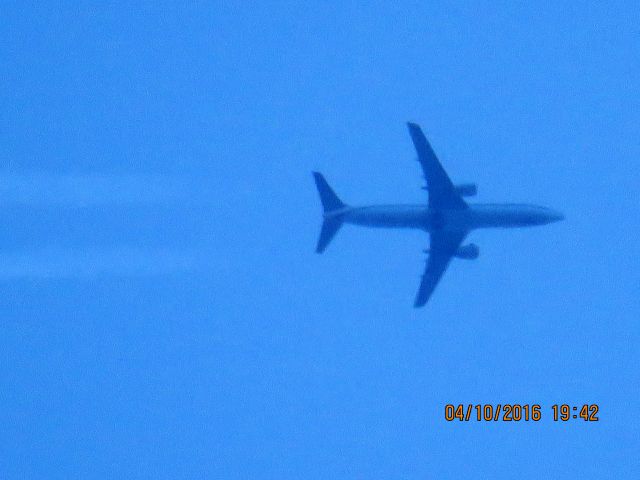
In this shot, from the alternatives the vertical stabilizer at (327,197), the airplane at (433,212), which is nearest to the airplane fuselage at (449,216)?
A: the airplane at (433,212)

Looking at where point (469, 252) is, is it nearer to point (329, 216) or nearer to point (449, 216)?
point (449, 216)

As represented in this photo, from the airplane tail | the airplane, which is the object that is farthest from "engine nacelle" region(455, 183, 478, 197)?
the airplane tail

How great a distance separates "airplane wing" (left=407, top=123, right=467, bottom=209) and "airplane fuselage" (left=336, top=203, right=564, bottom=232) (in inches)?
17.8

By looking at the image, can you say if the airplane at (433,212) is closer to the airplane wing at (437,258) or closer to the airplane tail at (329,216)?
the airplane tail at (329,216)

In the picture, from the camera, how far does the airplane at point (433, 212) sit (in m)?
67.3

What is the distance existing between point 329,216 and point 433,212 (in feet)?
18.7

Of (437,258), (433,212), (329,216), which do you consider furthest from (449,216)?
(329,216)

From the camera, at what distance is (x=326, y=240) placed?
6900 cm

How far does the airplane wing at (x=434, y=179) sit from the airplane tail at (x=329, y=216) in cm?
499

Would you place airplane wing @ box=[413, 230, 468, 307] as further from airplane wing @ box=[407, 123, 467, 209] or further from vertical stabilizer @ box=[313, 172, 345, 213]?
vertical stabilizer @ box=[313, 172, 345, 213]

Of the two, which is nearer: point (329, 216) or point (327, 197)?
point (329, 216)

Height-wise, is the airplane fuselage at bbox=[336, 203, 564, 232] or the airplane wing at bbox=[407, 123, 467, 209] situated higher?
the airplane wing at bbox=[407, 123, 467, 209]

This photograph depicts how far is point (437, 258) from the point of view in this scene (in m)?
74.0

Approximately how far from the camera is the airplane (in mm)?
67312
